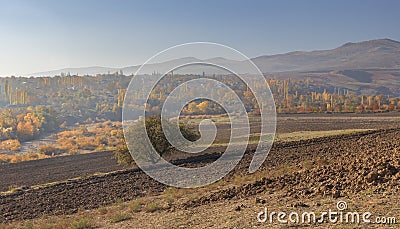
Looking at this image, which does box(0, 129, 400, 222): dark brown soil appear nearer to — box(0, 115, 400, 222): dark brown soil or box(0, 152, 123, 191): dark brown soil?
box(0, 115, 400, 222): dark brown soil

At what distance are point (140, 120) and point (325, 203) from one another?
74.0ft

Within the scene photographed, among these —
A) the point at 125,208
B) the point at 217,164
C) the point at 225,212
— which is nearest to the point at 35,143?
the point at 217,164

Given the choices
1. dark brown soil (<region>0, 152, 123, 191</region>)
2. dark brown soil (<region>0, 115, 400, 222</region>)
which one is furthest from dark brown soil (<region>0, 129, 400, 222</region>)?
dark brown soil (<region>0, 152, 123, 191</region>)

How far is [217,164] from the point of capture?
2980 cm

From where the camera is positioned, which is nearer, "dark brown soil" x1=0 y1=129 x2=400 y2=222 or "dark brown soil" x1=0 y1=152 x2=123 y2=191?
"dark brown soil" x1=0 y1=129 x2=400 y2=222

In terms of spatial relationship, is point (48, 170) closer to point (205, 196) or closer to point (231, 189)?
point (205, 196)

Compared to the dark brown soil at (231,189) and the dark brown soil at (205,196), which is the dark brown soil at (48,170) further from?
the dark brown soil at (231,189)

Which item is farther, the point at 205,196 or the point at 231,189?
the point at 231,189

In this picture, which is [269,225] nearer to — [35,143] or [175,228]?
[175,228]

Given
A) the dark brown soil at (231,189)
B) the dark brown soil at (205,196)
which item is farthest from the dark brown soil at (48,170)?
the dark brown soil at (231,189)

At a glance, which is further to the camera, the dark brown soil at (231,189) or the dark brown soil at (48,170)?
the dark brown soil at (48,170)

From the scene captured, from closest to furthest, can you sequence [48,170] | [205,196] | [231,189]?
[205,196] → [231,189] → [48,170]

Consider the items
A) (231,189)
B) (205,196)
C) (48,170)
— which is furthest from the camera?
(48,170)

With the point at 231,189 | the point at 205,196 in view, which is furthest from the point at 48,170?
the point at 231,189
